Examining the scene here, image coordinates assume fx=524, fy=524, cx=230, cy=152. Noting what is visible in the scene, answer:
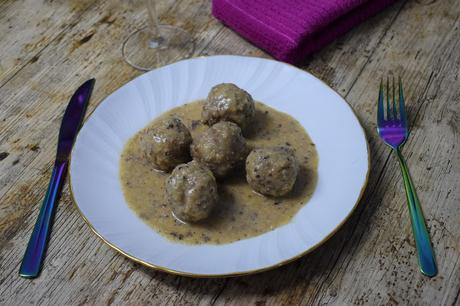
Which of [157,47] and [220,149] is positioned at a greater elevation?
[220,149]

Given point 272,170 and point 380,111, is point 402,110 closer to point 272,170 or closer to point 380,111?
point 380,111

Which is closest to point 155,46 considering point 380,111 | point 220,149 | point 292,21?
point 292,21

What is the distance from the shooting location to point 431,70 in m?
2.57

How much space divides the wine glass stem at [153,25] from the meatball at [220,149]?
95 centimetres

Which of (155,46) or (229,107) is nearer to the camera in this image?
(229,107)

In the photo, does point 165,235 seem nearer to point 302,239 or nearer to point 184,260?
point 184,260

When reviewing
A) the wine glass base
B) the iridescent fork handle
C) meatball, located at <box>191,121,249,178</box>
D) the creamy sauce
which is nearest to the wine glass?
the wine glass base

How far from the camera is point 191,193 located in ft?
5.85

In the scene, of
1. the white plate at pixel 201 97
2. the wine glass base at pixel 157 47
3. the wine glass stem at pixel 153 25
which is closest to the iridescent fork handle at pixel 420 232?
the white plate at pixel 201 97

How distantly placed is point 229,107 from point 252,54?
768 millimetres

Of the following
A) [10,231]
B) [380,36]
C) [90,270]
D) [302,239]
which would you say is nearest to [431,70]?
[380,36]

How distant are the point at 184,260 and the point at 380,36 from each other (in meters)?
1.73

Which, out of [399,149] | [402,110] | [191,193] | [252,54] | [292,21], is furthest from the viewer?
[252,54]

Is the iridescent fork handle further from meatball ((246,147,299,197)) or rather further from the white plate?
meatball ((246,147,299,197))
